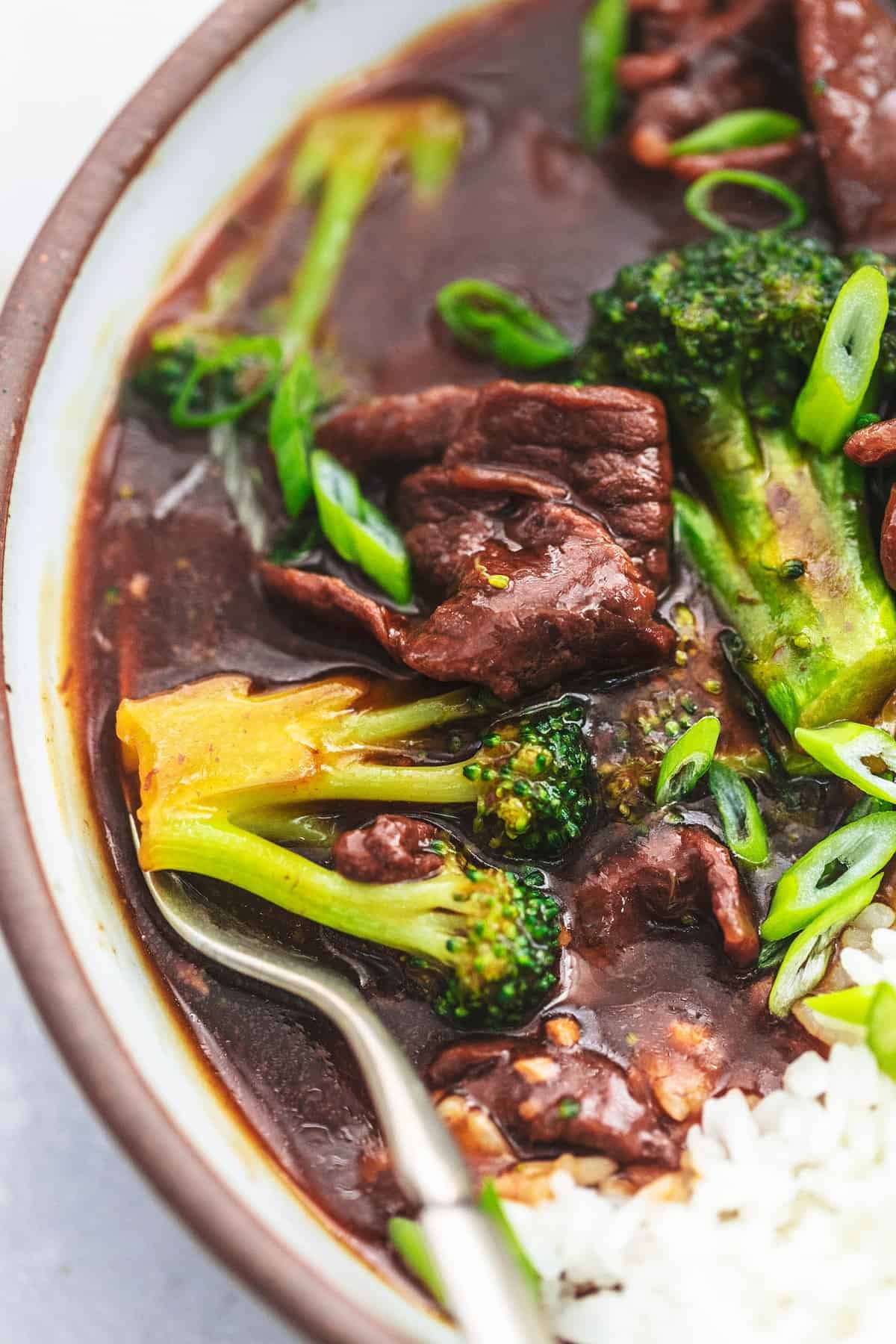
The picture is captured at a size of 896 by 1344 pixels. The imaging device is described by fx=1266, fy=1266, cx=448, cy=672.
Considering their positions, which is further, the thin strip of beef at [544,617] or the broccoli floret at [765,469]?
the broccoli floret at [765,469]

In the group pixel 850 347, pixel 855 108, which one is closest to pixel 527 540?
pixel 850 347

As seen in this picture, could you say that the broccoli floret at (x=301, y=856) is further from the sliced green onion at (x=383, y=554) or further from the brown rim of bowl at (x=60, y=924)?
the brown rim of bowl at (x=60, y=924)

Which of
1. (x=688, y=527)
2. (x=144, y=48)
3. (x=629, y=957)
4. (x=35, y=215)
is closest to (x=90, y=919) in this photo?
(x=629, y=957)

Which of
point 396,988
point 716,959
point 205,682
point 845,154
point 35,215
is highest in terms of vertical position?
point 35,215

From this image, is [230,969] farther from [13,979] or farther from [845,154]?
[845,154]

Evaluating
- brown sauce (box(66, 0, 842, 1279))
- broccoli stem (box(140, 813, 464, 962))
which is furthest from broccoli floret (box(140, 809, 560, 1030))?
brown sauce (box(66, 0, 842, 1279))

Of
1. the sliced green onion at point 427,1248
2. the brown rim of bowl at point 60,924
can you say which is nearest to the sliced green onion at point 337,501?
the brown rim of bowl at point 60,924
